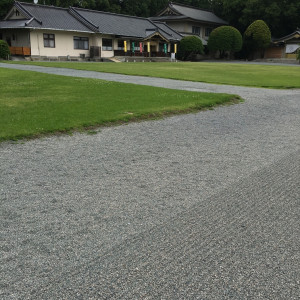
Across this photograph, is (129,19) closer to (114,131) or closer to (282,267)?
(114,131)

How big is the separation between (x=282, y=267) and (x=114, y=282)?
48.8 inches

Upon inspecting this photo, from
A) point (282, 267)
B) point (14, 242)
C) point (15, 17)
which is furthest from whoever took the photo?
point (15, 17)

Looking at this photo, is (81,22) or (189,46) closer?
(81,22)

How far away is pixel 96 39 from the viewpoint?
3762 centimetres

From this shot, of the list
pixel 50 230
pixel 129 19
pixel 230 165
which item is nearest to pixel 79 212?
pixel 50 230

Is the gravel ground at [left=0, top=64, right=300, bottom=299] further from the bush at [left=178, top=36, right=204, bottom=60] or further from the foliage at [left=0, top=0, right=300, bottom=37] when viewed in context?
the foliage at [left=0, top=0, right=300, bottom=37]

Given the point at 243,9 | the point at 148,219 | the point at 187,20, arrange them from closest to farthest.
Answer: the point at 148,219, the point at 187,20, the point at 243,9

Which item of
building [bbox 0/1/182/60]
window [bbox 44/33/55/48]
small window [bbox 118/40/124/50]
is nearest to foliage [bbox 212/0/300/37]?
building [bbox 0/1/182/60]

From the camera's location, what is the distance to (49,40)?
1337 inches

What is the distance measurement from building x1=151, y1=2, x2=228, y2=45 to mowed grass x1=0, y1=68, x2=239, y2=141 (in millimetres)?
41031

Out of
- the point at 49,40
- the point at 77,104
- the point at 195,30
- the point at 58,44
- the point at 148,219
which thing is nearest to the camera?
the point at 148,219

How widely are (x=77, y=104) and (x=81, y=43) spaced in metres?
30.0

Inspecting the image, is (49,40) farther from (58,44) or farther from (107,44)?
(107,44)

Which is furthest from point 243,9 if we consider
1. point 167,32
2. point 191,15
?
point 167,32
